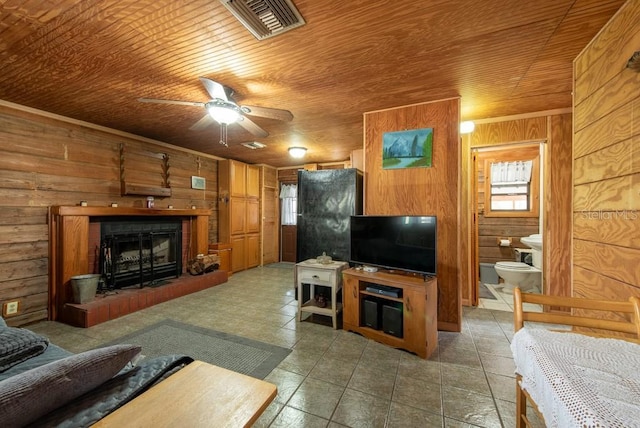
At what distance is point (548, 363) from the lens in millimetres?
978

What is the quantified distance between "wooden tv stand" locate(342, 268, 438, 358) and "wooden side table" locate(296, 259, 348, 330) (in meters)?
0.16

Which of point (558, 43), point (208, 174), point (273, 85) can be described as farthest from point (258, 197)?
point (558, 43)

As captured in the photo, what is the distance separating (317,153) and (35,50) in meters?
3.87

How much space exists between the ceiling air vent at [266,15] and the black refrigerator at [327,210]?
1.86m

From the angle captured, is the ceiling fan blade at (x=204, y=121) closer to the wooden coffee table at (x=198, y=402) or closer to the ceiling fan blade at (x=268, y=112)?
the ceiling fan blade at (x=268, y=112)

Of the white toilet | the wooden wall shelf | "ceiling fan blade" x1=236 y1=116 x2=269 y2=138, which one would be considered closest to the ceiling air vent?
"ceiling fan blade" x1=236 y1=116 x2=269 y2=138

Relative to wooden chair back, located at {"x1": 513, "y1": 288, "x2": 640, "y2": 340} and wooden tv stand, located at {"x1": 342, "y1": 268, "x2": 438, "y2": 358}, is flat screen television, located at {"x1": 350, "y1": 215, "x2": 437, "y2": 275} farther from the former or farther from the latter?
wooden chair back, located at {"x1": 513, "y1": 288, "x2": 640, "y2": 340}

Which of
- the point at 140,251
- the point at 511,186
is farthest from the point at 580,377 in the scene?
the point at 511,186

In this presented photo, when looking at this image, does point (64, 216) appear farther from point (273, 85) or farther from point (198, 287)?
point (273, 85)

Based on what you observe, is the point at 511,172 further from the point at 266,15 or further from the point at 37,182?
the point at 37,182

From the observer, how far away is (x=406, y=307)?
89.7 inches

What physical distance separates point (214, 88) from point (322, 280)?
7.03ft

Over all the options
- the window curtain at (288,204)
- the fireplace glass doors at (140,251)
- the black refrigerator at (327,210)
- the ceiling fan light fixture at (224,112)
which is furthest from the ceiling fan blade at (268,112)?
the window curtain at (288,204)

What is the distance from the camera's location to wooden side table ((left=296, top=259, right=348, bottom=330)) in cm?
276
